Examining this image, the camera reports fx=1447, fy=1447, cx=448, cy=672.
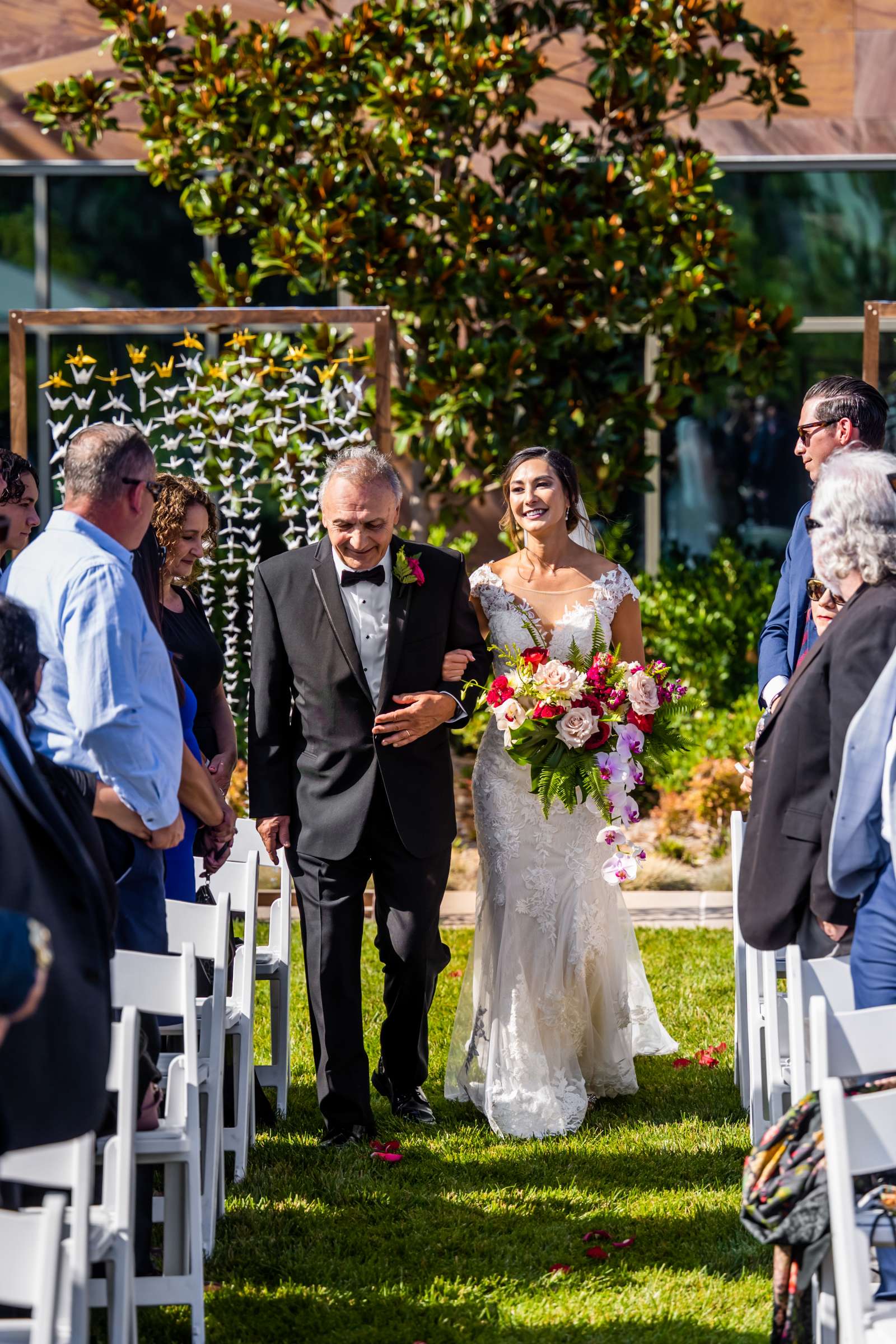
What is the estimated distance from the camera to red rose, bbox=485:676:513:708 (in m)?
5.05

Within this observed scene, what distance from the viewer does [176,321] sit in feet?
25.5

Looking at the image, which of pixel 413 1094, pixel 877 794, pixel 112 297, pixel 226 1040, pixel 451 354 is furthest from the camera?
pixel 112 297

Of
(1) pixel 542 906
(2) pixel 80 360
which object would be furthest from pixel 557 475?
(2) pixel 80 360

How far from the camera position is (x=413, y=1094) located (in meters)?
5.33

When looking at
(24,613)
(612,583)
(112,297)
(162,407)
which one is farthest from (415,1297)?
(112,297)

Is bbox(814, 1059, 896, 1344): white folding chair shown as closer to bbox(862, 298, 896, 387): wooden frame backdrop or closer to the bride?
the bride

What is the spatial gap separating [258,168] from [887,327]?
430 centimetres

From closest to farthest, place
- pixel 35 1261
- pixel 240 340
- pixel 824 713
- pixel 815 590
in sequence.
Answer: pixel 35 1261, pixel 824 713, pixel 815 590, pixel 240 340

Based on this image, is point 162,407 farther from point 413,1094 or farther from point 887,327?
point 413,1094

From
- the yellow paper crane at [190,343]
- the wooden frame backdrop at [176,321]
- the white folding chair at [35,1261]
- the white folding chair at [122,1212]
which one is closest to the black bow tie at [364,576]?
the white folding chair at [122,1212]

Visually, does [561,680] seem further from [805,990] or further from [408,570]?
[805,990]

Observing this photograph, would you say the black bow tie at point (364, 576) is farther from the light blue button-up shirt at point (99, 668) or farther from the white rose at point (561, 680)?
the light blue button-up shirt at point (99, 668)

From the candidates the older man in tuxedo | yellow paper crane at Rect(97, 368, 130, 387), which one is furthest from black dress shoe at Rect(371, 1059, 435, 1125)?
yellow paper crane at Rect(97, 368, 130, 387)

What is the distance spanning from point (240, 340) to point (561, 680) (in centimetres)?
393
